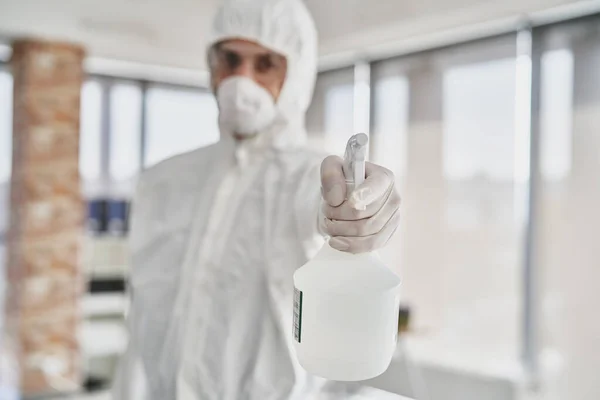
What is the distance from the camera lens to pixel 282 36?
78 centimetres

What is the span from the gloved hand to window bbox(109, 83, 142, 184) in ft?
7.63

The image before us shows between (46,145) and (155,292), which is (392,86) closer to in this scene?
(46,145)

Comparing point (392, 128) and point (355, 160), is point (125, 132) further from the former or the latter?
point (355, 160)

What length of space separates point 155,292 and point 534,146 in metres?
1.50

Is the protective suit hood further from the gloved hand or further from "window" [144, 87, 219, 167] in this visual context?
"window" [144, 87, 219, 167]

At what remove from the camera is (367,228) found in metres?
0.48

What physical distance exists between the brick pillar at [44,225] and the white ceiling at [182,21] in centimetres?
54

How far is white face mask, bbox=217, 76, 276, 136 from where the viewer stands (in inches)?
30.0

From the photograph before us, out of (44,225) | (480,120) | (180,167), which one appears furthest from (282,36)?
(44,225)

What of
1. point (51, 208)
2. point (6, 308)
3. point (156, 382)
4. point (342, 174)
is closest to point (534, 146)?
point (156, 382)

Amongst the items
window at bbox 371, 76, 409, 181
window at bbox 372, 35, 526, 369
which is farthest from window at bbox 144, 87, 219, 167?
window at bbox 371, 76, 409, 181

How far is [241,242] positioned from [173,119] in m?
1.71

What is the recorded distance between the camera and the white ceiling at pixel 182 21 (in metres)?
0.87

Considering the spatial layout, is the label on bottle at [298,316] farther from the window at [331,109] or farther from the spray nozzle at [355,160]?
the window at [331,109]
